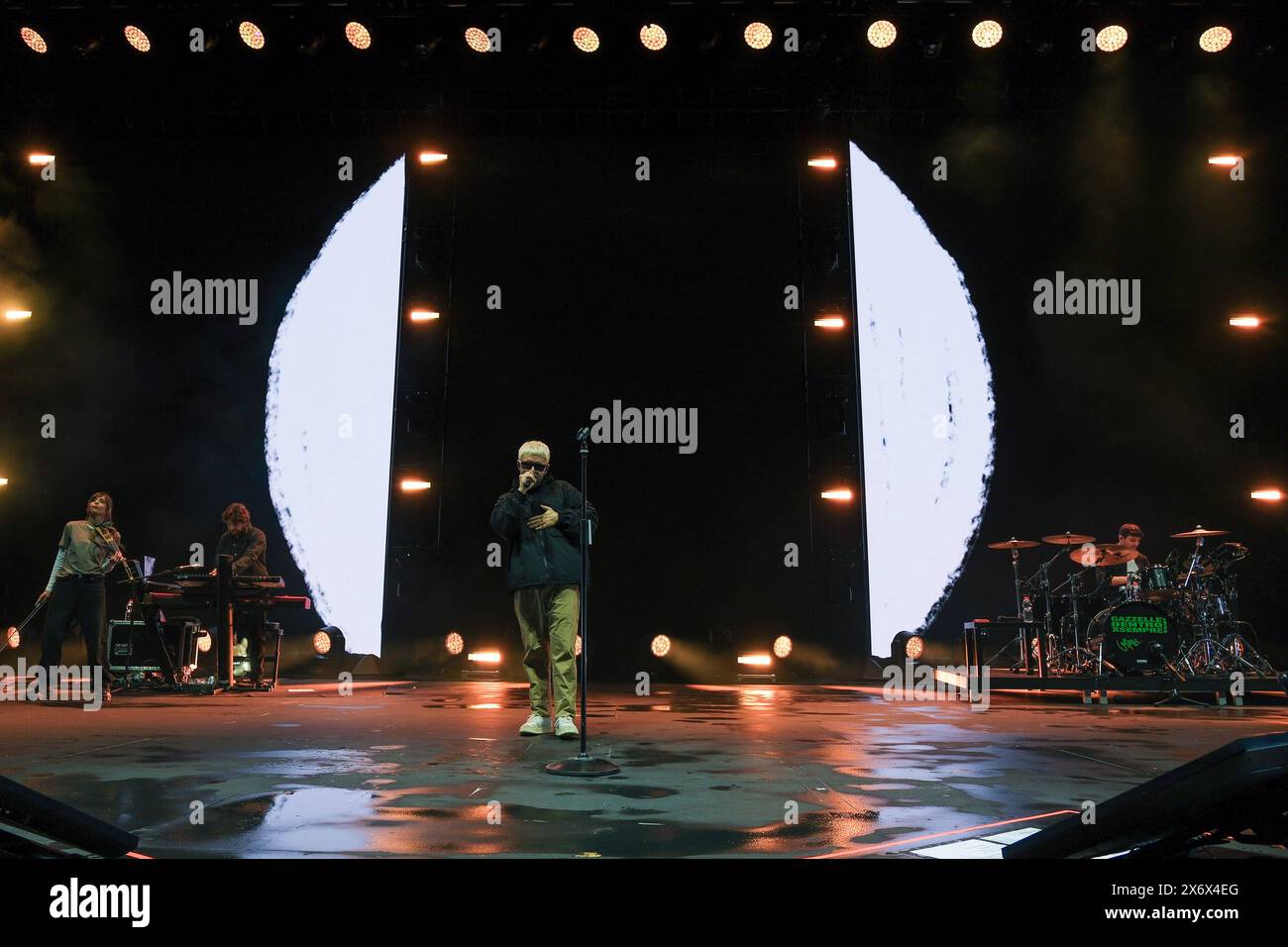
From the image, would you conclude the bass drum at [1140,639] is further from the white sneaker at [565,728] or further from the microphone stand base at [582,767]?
the microphone stand base at [582,767]

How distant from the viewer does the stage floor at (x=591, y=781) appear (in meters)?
2.97

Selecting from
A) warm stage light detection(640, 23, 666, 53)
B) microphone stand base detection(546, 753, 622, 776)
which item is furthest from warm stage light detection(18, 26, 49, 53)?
microphone stand base detection(546, 753, 622, 776)

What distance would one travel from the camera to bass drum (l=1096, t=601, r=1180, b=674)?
8500 mm

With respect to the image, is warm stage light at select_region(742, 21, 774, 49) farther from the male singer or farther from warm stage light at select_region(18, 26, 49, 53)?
warm stage light at select_region(18, 26, 49, 53)

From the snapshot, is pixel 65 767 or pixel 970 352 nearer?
pixel 65 767

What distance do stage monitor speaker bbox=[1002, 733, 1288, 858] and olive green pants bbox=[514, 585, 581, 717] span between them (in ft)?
11.4

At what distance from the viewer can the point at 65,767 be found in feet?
14.2

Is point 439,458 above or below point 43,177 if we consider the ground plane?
below

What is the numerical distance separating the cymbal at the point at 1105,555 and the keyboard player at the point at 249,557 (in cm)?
802
